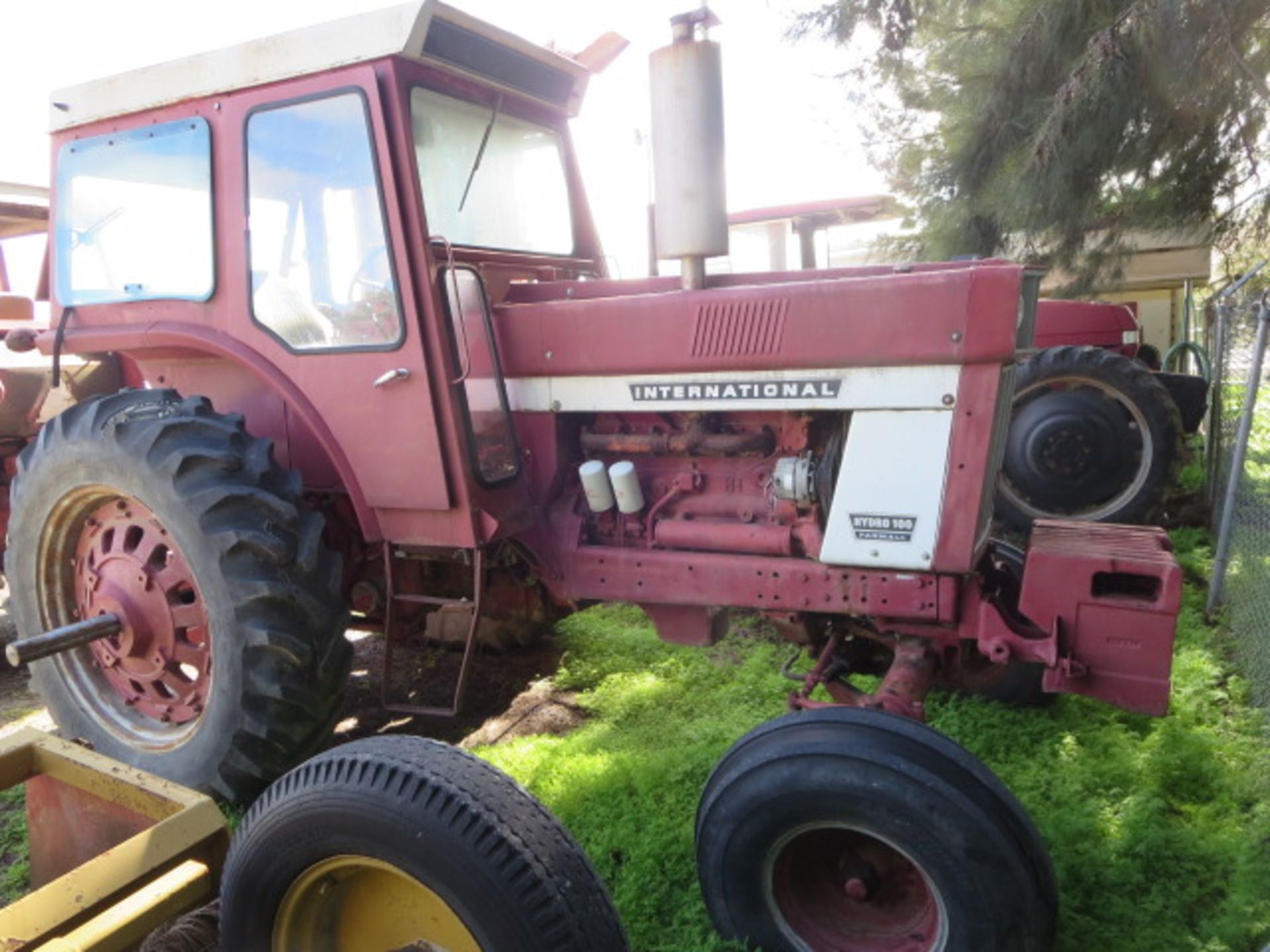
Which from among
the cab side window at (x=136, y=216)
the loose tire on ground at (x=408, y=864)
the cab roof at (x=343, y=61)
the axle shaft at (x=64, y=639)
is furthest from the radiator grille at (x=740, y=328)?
the axle shaft at (x=64, y=639)

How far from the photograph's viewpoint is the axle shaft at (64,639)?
9.03ft

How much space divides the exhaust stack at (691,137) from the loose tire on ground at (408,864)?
1500mm

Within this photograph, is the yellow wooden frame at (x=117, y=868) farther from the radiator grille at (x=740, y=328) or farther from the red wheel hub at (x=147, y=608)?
the radiator grille at (x=740, y=328)

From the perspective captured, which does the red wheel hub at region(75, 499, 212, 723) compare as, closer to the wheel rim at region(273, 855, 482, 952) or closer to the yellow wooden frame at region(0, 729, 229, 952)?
the yellow wooden frame at region(0, 729, 229, 952)

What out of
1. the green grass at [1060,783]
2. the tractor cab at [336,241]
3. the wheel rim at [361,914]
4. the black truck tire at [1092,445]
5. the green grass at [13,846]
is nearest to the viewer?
the wheel rim at [361,914]

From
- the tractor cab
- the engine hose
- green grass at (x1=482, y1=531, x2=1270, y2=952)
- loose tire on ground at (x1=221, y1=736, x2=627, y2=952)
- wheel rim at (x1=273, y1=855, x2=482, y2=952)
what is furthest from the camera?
the engine hose

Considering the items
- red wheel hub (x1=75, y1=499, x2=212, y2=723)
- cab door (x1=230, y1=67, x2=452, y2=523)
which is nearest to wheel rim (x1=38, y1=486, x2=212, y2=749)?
red wheel hub (x1=75, y1=499, x2=212, y2=723)

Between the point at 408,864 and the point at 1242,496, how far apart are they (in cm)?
456

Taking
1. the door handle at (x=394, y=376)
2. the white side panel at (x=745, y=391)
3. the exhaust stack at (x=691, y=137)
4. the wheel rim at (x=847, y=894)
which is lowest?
the wheel rim at (x=847, y=894)

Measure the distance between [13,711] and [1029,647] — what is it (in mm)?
3819

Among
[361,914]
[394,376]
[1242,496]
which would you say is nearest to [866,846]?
[361,914]

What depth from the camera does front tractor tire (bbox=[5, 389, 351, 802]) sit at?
2736 mm

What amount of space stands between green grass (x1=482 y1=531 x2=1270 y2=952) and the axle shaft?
1.29 metres

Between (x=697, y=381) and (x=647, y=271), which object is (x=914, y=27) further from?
(x=697, y=381)
